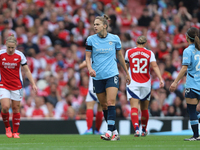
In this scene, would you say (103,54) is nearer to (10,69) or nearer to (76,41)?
(10,69)

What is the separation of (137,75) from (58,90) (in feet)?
18.6

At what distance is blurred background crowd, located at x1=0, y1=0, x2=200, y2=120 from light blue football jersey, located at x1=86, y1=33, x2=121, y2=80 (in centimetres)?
557

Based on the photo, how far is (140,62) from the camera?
9492 millimetres

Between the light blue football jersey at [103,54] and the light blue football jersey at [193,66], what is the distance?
1.37 metres

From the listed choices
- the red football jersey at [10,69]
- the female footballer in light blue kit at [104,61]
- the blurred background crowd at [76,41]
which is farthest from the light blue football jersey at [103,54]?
the blurred background crowd at [76,41]

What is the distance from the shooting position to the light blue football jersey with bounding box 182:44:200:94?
24.8 feet

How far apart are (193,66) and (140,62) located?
2.02 metres

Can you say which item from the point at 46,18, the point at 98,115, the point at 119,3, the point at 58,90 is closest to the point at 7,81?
the point at 98,115

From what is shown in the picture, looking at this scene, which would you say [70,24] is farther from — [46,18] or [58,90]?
[58,90]

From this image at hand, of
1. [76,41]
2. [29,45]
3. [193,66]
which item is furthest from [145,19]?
[193,66]

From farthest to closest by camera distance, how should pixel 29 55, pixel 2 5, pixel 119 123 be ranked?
pixel 2 5, pixel 29 55, pixel 119 123

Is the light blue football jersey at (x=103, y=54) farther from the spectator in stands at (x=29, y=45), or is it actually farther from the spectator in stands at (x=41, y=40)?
the spectator in stands at (x=41, y=40)

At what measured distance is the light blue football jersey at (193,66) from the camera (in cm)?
757

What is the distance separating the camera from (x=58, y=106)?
14039 millimetres
